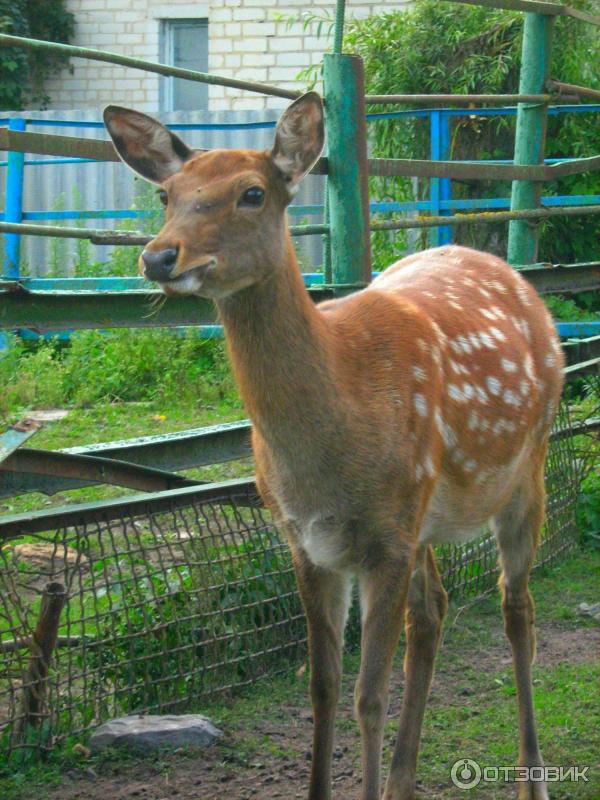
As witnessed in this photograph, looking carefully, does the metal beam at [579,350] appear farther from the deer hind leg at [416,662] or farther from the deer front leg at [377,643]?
the deer front leg at [377,643]

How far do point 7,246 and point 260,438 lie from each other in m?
8.85

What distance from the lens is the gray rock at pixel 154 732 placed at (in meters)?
4.25

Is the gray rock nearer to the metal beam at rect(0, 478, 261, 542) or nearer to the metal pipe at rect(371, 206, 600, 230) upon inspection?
the metal beam at rect(0, 478, 261, 542)

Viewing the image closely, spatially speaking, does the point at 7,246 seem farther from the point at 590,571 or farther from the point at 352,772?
the point at 352,772

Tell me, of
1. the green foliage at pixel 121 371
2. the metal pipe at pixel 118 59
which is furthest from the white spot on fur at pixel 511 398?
the green foliage at pixel 121 371

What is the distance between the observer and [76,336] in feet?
35.0

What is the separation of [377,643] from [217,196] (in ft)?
4.41

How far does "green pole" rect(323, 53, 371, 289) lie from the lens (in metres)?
5.41

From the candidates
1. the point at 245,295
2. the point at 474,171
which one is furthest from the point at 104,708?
the point at 474,171

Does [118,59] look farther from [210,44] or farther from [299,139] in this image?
[210,44]

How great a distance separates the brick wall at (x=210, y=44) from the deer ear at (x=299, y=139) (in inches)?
513

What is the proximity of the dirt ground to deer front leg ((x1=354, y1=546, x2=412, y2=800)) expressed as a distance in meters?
0.38

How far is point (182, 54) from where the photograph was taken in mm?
19125

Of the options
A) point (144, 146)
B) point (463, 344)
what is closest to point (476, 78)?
point (463, 344)
